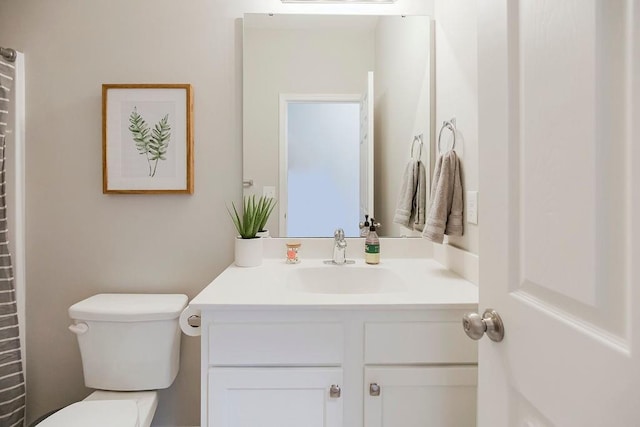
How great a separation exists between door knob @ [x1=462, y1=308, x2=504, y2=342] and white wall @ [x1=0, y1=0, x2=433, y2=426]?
1.19 metres

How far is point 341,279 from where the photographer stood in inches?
57.4

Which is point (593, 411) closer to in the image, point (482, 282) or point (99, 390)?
point (482, 282)

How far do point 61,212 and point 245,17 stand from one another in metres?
1.21

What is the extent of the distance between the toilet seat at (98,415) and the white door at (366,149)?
1.15 metres

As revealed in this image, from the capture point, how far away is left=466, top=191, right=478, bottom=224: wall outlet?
1198mm

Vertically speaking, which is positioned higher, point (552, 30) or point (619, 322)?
point (552, 30)

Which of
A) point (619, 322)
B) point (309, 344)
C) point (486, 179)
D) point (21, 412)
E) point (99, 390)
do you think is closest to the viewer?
point (619, 322)

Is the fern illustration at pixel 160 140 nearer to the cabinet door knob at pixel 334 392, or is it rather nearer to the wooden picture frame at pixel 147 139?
the wooden picture frame at pixel 147 139

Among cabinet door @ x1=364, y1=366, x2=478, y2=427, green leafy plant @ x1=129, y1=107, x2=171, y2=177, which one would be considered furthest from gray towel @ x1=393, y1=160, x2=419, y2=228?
green leafy plant @ x1=129, y1=107, x2=171, y2=177

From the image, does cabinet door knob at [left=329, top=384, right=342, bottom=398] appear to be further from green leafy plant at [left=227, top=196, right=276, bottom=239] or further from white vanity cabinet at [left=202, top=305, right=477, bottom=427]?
green leafy plant at [left=227, top=196, right=276, bottom=239]

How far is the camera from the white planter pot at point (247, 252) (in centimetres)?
147

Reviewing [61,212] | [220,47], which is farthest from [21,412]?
[220,47]

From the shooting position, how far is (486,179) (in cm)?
71

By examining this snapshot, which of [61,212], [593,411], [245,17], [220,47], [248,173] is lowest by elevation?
[593,411]
